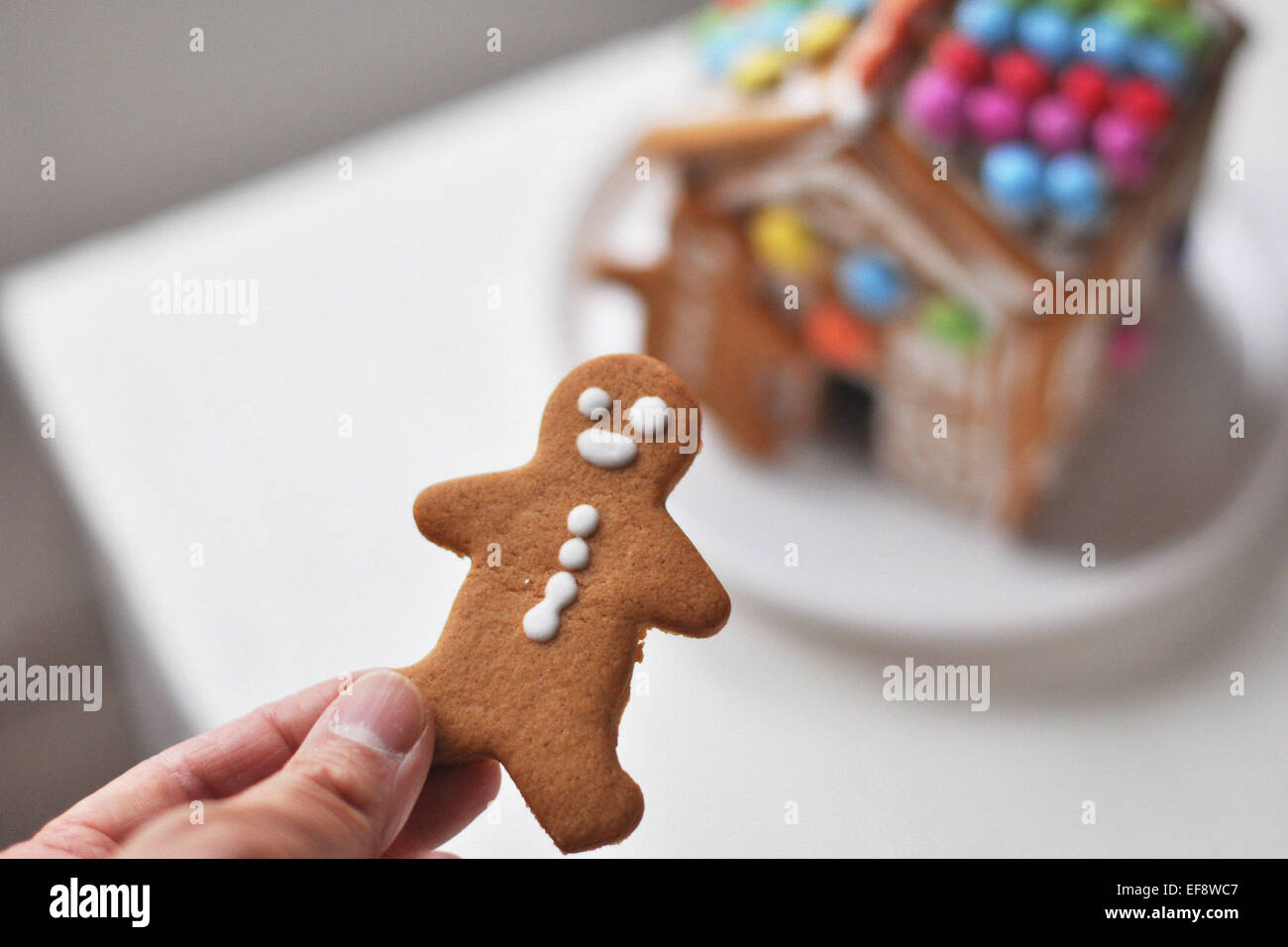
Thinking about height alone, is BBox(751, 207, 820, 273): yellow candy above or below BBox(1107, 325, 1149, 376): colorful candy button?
above

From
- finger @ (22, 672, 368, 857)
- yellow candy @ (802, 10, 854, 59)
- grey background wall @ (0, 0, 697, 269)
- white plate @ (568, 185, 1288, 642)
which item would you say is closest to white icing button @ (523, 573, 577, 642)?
finger @ (22, 672, 368, 857)

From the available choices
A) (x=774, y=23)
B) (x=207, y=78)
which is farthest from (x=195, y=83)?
(x=774, y=23)

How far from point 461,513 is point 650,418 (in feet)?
0.42

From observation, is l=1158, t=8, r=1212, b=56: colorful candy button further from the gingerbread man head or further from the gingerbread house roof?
the gingerbread man head

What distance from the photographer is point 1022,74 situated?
1074mm

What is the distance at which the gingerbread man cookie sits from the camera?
70 centimetres

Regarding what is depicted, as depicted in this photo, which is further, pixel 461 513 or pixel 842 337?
pixel 842 337

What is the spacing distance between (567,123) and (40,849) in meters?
1.20

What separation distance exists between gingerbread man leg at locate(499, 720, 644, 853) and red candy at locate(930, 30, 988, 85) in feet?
2.26

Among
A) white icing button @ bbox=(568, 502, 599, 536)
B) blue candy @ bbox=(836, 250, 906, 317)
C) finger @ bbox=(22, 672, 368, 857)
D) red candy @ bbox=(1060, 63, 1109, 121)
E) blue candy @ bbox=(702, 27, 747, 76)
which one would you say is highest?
blue candy @ bbox=(702, 27, 747, 76)

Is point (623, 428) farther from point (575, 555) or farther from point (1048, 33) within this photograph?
point (1048, 33)

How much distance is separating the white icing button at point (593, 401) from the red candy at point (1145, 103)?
62 cm

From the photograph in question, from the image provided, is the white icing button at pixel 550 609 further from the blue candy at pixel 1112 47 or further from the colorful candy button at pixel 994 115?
the blue candy at pixel 1112 47

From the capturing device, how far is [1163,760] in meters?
1.19
